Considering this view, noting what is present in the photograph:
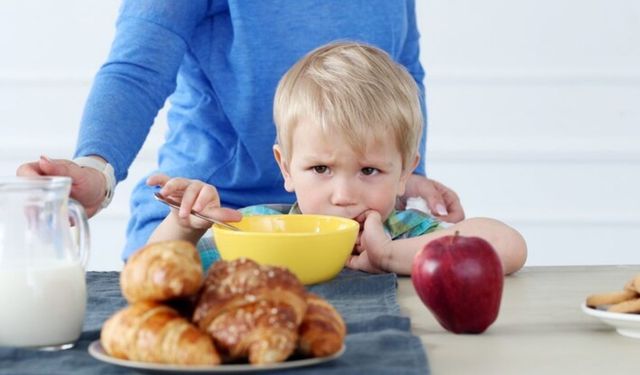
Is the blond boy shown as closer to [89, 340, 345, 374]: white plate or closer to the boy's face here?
the boy's face

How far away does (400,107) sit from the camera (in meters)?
1.75

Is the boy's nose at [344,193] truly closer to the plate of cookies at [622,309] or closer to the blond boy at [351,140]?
the blond boy at [351,140]

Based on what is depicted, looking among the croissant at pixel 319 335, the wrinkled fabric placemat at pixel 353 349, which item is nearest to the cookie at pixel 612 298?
the wrinkled fabric placemat at pixel 353 349

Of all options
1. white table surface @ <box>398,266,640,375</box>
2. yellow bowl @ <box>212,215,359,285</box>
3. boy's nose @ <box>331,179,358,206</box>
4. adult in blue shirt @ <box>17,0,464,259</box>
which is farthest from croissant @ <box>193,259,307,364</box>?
adult in blue shirt @ <box>17,0,464,259</box>

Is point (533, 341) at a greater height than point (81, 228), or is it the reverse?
point (81, 228)

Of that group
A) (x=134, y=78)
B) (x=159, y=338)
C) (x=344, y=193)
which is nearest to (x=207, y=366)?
(x=159, y=338)

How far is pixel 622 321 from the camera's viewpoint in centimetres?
102

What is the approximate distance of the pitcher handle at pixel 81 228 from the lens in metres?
1.02

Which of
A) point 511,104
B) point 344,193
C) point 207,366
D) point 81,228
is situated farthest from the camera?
point 511,104

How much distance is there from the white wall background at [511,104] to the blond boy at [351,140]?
1.69 metres

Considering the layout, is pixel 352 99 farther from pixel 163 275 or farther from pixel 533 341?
pixel 163 275

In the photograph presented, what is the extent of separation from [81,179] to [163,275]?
64 cm

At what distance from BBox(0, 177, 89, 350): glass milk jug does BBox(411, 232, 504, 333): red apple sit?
334 millimetres

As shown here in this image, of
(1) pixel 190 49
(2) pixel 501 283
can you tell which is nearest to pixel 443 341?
(2) pixel 501 283
